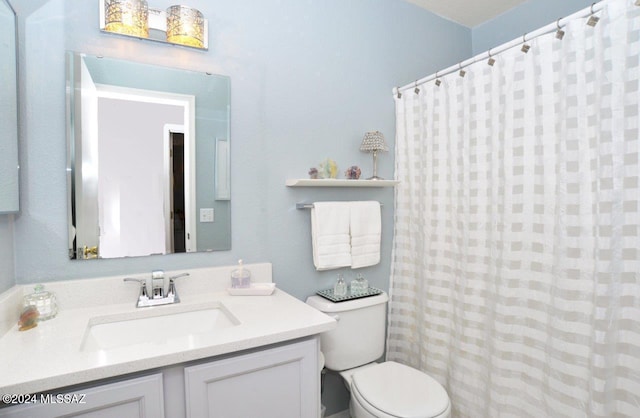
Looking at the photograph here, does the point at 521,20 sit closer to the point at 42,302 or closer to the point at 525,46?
the point at 525,46

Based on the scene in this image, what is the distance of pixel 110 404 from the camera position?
0.93 m

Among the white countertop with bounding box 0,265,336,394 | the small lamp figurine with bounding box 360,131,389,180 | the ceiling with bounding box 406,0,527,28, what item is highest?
the ceiling with bounding box 406,0,527,28

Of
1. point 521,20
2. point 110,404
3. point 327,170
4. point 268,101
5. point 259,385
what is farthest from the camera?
point 521,20

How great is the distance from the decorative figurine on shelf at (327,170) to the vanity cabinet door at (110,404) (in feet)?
3.84

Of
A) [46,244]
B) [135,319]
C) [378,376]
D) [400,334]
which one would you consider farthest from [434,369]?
[46,244]

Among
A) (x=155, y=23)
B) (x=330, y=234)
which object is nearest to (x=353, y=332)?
(x=330, y=234)

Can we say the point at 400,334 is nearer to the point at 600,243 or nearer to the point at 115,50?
the point at 600,243

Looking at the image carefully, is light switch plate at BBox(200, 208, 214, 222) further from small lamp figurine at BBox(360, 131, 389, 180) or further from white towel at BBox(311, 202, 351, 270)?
small lamp figurine at BBox(360, 131, 389, 180)

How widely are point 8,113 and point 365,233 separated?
5.08ft

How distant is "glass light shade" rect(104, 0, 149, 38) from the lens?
1.38 m

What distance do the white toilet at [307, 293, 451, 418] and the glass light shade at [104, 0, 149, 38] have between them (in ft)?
4.65

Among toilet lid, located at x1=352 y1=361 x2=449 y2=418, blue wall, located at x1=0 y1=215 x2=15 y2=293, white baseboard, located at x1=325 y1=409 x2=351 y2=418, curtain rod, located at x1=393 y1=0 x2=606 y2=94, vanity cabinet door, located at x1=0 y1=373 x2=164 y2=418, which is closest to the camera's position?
vanity cabinet door, located at x1=0 y1=373 x2=164 y2=418

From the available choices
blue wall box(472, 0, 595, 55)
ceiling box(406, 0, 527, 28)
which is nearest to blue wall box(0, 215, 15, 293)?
ceiling box(406, 0, 527, 28)

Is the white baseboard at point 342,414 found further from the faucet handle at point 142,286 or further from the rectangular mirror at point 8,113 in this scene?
the rectangular mirror at point 8,113
